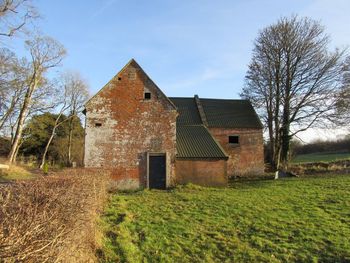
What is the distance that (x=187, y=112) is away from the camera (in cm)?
2809

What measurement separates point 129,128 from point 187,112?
29.6ft

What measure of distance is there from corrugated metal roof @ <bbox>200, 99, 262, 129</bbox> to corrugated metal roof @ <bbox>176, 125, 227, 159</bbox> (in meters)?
3.37

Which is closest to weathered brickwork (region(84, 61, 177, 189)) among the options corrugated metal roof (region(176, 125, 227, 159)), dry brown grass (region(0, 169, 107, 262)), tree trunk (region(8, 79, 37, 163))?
corrugated metal roof (region(176, 125, 227, 159))

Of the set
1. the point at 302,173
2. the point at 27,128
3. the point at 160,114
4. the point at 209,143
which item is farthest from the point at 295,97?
the point at 27,128

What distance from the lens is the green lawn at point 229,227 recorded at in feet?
29.2

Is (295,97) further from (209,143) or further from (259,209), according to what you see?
(259,209)

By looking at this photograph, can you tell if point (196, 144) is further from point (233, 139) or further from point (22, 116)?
point (22, 116)

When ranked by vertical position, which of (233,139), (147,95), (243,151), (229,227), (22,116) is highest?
(22,116)

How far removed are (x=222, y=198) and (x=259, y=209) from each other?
8.45ft

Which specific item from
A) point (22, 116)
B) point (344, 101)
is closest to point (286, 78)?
point (344, 101)

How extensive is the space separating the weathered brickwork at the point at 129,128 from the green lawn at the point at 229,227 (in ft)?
11.1

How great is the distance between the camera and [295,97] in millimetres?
29328

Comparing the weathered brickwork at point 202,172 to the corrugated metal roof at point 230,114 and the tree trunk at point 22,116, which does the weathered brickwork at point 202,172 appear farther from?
the tree trunk at point 22,116

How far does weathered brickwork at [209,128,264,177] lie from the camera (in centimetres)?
2689
